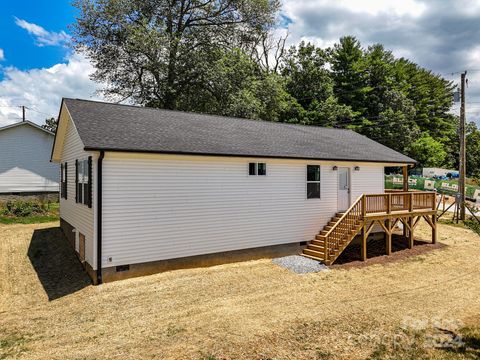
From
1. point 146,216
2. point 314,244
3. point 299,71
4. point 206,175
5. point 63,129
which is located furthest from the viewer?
point 299,71

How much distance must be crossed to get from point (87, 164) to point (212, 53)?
69.8 feet

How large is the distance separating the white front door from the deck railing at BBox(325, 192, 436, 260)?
1.33 metres

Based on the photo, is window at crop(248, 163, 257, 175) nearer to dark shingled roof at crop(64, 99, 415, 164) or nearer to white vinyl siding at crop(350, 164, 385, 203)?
dark shingled roof at crop(64, 99, 415, 164)

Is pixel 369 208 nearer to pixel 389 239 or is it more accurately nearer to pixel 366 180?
pixel 389 239

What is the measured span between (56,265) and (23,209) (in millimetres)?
10450

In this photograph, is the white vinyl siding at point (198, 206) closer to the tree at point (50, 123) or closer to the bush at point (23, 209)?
the bush at point (23, 209)

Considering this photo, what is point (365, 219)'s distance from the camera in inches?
504

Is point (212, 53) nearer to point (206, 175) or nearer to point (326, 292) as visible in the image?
point (206, 175)

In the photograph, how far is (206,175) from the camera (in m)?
10.9

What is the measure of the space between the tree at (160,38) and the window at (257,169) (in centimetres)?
1786

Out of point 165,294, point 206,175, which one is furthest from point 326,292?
point 206,175

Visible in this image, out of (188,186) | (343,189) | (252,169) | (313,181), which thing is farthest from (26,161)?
(343,189)

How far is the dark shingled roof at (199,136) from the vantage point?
996cm

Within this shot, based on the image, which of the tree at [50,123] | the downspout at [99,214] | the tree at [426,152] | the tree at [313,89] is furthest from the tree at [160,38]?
the tree at [50,123]
